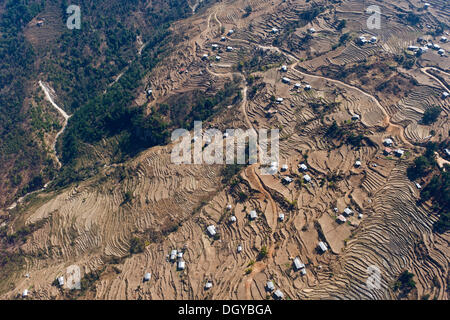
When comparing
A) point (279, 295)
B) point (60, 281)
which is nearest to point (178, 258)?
point (279, 295)

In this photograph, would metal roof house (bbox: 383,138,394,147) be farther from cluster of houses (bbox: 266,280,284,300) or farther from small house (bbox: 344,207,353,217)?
cluster of houses (bbox: 266,280,284,300)

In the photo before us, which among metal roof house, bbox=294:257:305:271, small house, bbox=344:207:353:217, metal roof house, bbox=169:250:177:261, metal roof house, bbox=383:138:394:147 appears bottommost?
metal roof house, bbox=169:250:177:261

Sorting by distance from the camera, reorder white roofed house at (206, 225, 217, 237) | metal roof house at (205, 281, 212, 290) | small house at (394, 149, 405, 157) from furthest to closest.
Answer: small house at (394, 149, 405, 157) → white roofed house at (206, 225, 217, 237) → metal roof house at (205, 281, 212, 290)

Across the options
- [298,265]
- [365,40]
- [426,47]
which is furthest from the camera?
[365,40]

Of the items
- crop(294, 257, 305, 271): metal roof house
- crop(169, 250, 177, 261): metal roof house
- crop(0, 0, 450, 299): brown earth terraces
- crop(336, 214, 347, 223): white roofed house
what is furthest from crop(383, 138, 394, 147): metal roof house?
crop(169, 250, 177, 261): metal roof house

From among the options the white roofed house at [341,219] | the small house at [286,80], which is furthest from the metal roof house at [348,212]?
the small house at [286,80]

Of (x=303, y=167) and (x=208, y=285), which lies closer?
(x=208, y=285)

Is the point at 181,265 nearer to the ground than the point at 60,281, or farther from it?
farther from it

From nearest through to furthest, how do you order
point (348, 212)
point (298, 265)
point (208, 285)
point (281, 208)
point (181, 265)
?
point (298, 265), point (208, 285), point (181, 265), point (348, 212), point (281, 208)

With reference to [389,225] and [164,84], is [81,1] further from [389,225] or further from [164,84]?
[389,225]

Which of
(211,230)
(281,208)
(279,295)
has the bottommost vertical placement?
(279,295)

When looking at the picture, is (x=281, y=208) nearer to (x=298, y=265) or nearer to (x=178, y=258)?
(x=298, y=265)
